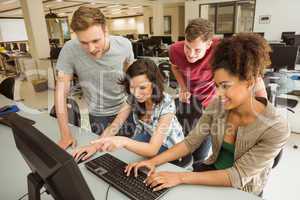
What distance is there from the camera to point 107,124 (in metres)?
1.71

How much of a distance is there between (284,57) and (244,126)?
10.2ft

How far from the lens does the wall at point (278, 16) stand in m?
6.52

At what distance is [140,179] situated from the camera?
96 centimetres

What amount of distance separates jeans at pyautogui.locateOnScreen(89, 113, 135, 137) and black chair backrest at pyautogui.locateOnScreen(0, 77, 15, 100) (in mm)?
1479

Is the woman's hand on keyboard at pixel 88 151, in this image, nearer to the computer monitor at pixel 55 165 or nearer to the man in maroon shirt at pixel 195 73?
the computer monitor at pixel 55 165

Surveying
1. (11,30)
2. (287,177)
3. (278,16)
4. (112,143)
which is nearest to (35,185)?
(112,143)

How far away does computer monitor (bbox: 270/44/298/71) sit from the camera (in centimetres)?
346

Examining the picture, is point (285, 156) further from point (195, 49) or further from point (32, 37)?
point (32, 37)

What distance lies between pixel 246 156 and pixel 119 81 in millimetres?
957

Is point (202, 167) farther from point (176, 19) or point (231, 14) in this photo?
point (176, 19)

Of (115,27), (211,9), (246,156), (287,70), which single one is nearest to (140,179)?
(246,156)

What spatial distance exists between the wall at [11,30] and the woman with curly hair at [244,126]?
45.2ft

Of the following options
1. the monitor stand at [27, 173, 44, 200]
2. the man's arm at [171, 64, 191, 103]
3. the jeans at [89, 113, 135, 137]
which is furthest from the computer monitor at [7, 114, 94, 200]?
the man's arm at [171, 64, 191, 103]

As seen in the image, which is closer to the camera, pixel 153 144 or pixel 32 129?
pixel 32 129
